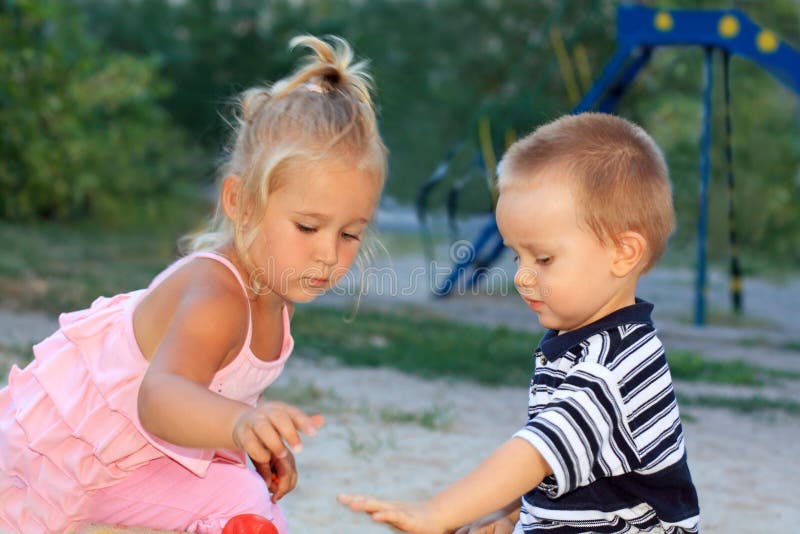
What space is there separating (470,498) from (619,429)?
1.18 feet

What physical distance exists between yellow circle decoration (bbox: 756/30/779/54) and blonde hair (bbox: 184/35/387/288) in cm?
576

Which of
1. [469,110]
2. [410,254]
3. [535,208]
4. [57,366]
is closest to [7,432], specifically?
[57,366]

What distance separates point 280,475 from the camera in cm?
246

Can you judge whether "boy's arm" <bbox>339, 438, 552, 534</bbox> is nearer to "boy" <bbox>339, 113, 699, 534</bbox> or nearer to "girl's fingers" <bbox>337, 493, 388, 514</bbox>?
"girl's fingers" <bbox>337, 493, 388, 514</bbox>

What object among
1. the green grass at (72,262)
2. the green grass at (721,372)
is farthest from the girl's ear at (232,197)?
the green grass at (72,262)

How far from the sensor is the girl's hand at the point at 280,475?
246cm

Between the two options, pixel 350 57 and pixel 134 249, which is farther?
pixel 134 249

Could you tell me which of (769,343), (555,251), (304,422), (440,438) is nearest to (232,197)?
(555,251)

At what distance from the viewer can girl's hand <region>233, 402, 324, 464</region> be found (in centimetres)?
151

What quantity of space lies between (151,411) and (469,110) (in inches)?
648

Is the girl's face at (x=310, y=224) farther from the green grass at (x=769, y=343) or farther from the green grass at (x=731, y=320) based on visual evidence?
the green grass at (x=731, y=320)

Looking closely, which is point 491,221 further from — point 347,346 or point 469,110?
point 469,110

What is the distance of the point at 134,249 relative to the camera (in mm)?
10945

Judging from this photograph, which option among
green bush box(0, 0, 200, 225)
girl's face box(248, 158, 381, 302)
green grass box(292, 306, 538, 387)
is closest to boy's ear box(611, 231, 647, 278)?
girl's face box(248, 158, 381, 302)
